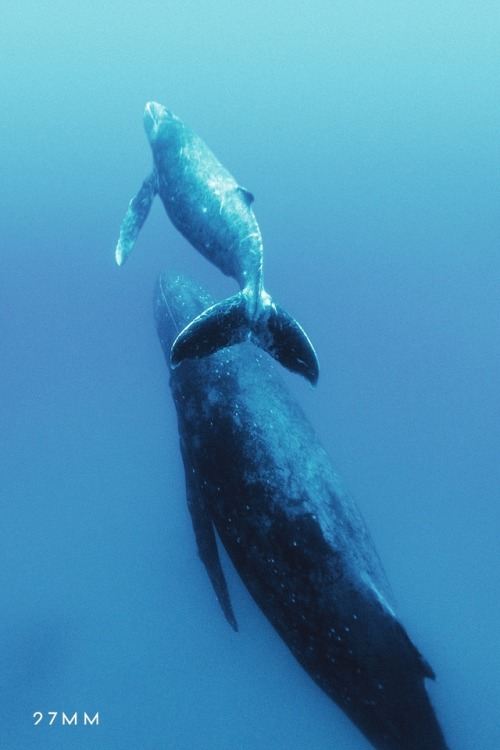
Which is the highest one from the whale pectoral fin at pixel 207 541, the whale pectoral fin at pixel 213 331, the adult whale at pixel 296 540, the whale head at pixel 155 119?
the whale head at pixel 155 119

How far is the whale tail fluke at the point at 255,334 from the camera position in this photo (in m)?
4.99

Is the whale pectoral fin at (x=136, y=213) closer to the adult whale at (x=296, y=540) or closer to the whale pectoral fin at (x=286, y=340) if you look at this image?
the adult whale at (x=296, y=540)

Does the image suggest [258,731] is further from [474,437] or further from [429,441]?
[474,437]

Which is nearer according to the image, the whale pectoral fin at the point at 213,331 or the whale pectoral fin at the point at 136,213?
the whale pectoral fin at the point at 213,331

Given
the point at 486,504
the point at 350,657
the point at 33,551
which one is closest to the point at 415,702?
the point at 350,657

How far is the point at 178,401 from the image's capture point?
6480 millimetres

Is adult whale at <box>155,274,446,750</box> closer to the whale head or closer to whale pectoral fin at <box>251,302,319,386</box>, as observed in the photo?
whale pectoral fin at <box>251,302,319,386</box>

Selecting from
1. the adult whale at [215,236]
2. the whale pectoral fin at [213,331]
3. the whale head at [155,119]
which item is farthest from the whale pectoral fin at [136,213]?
the whale pectoral fin at [213,331]

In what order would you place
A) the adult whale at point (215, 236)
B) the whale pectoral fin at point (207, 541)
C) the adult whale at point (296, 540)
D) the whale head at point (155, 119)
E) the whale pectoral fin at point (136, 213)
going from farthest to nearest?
the whale pectoral fin at point (136, 213) → the whale head at point (155, 119) → the whale pectoral fin at point (207, 541) → the adult whale at point (215, 236) → the adult whale at point (296, 540)

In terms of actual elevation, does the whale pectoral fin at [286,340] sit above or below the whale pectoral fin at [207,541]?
above

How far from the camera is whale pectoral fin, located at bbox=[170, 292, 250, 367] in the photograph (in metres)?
4.91

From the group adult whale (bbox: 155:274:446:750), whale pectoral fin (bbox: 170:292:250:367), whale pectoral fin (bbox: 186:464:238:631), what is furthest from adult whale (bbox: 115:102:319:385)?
whale pectoral fin (bbox: 186:464:238:631)

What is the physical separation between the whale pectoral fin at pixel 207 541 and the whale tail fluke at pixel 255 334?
6.08ft

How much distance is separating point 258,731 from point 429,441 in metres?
5.27
